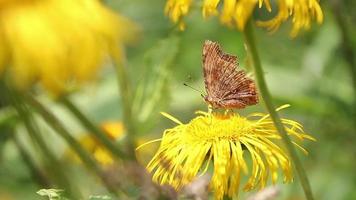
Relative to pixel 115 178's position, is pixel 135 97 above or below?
above

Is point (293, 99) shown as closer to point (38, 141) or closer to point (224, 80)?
point (224, 80)

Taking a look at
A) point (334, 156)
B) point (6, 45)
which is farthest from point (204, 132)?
point (334, 156)

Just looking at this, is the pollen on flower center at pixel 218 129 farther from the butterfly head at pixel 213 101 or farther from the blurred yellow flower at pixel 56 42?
the blurred yellow flower at pixel 56 42

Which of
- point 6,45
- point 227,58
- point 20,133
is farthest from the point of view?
point 20,133

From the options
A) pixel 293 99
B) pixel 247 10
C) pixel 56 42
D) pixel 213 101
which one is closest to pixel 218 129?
pixel 213 101

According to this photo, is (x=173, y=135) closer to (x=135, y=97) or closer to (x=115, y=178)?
(x=115, y=178)

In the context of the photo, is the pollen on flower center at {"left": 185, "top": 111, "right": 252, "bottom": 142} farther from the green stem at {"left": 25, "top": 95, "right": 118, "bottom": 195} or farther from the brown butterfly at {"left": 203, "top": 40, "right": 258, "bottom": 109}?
the green stem at {"left": 25, "top": 95, "right": 118, "bottom": 195}

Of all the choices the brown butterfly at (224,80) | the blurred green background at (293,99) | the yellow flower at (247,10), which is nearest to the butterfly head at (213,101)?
the brown butterfly at (224,80)
